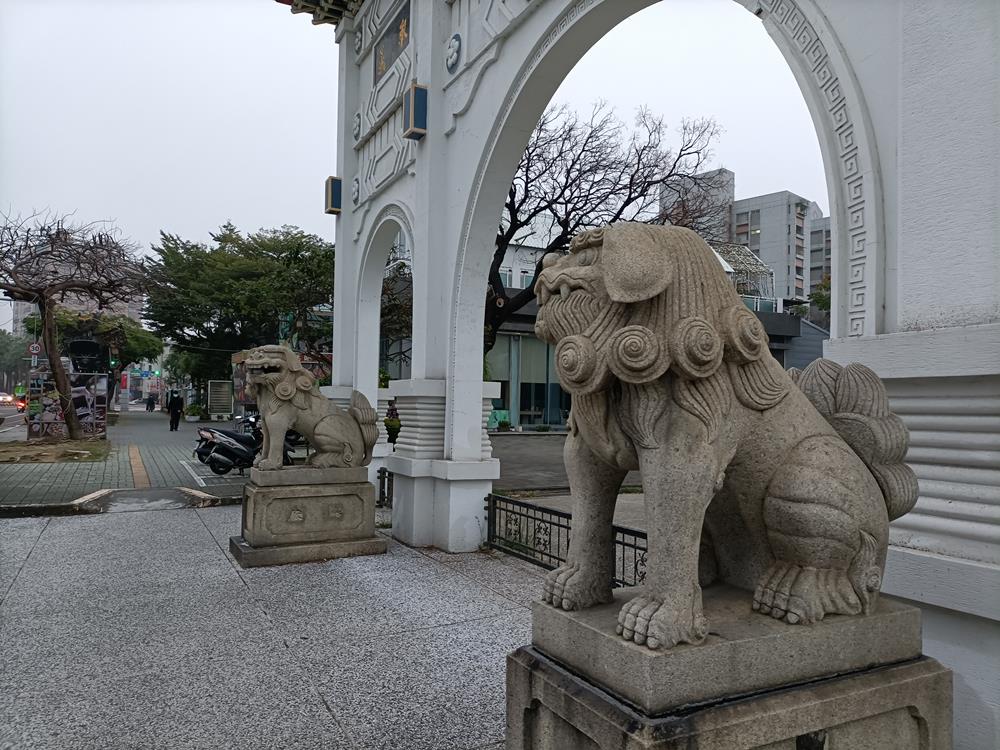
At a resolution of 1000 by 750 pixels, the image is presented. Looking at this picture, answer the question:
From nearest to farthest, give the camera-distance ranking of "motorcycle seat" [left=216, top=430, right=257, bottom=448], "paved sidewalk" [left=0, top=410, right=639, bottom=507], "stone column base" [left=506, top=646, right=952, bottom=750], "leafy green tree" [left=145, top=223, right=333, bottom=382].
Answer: "stone column base" [left=506, top=646, right=952, bottom=750], "paved sidewalk" [left=0, top=410, right=639, bottom=507], "motorcycle seat" [left=216, top=430, right=257, bottom=448], "leafy green tree" [left=145, top=223, right=333, bottom=382]

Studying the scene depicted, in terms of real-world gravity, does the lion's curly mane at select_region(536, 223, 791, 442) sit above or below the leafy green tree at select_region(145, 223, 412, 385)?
below

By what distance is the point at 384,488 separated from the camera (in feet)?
28.7

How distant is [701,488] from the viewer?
181cm

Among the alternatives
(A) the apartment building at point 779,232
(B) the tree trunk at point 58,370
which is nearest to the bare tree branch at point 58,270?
(B) the tree trunk at point 58,370

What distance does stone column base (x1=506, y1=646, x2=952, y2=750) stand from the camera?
5.46 feet

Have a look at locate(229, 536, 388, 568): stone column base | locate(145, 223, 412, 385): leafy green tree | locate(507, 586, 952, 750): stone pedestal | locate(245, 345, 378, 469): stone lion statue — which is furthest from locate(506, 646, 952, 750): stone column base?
locate(145, 223, 412, 385): leafy green tree

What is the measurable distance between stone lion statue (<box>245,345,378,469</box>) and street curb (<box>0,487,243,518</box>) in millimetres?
3580

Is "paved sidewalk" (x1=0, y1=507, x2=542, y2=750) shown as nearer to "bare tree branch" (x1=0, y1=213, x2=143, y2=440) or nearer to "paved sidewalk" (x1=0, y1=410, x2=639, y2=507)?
"paved sidewalk" (x1=0, y1=410, x2=639, y2=507)

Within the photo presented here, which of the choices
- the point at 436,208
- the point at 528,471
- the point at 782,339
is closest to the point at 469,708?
the point at 436,208

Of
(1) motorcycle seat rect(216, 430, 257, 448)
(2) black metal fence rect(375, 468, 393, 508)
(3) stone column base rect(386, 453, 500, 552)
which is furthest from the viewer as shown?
(1) motorcycle seat rect(216, 430, 257, 448)

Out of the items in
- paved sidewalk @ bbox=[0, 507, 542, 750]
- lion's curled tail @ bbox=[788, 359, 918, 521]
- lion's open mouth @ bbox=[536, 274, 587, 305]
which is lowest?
paved sidewalk @ bbox=[0, 507, 542, 750]

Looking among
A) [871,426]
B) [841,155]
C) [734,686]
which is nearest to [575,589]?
[734,686]

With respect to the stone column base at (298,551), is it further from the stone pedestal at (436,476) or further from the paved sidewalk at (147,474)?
the paved sidewalk at (147,474)

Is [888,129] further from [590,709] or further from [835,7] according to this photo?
[590,709]
